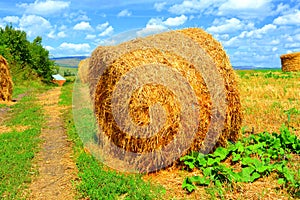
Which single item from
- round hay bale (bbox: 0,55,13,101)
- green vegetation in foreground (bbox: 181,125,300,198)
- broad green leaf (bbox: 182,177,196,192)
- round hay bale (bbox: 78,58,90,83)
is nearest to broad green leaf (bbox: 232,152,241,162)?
green vegetation in foreground (bbox: 181,125,300,198)

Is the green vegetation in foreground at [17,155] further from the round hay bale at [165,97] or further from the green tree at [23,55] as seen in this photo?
the green tree at [23,55]

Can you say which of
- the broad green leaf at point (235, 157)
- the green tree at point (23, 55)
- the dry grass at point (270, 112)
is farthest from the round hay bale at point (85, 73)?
the green tree at point (23, 55)

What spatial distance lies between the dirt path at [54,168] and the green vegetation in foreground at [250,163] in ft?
6.89

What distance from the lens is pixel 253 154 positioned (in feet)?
21.1

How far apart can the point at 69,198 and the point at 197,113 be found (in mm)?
2585

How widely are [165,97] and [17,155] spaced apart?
382 centimetres

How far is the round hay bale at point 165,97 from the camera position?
5957mm

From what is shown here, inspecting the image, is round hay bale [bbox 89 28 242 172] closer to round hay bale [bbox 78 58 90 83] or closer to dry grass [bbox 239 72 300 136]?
round hay bale [bbox 78 58 90 83]

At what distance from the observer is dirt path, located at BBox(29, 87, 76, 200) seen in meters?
5.65

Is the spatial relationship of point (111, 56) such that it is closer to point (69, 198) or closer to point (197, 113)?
point (197, 113)

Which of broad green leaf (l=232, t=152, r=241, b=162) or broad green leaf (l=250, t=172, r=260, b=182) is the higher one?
broad green leaf (l=232, t=152, r=241, b=162)

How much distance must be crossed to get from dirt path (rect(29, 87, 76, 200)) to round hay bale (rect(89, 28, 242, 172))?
1.03 m

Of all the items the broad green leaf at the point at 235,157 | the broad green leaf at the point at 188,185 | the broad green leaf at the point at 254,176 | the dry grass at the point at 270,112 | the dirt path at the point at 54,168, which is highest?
the dry grass at the point at 270,112

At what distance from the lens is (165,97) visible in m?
5.92
